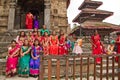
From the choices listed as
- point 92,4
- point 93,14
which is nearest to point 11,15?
point 93,14

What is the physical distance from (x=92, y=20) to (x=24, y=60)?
1507 centimetres

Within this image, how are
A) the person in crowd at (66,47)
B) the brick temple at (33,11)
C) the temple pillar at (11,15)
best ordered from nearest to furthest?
1. the person in crowd at (66,47)
2. the temple pillar at (11,15)
3. the brick temple at (33,11)

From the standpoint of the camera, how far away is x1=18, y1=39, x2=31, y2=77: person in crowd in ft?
28.2

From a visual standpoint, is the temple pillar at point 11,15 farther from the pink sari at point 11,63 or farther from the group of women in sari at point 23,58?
the pink sari at point 11,63

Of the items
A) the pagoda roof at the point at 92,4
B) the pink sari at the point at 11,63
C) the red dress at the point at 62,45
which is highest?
the pagoda roof at the point at 92,4

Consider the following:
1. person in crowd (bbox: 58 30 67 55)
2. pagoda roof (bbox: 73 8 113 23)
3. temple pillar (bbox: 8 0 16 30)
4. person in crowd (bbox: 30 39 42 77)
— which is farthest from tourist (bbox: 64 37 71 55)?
pagoda roof (bbox: 73 8 113 23)

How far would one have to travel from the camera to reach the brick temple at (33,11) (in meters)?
14.5

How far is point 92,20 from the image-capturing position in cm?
2289

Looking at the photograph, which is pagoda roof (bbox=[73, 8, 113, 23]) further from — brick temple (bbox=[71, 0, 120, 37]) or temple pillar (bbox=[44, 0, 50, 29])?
temple pillar (bbox=[44, 0, 50, 29])

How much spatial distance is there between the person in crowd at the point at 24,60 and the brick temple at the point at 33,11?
5.67m

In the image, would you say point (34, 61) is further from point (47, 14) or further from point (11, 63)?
point (47, 14)

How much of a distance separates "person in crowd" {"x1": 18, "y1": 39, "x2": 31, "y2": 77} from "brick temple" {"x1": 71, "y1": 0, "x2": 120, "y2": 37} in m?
11.2

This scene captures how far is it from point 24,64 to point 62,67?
1397mm

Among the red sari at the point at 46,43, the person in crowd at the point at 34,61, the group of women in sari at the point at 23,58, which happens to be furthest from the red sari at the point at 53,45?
the person in crowd at the point at 34,61
